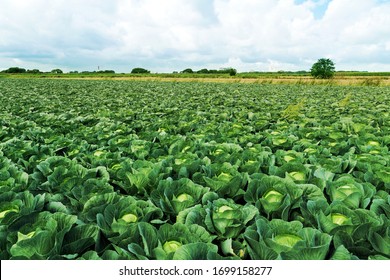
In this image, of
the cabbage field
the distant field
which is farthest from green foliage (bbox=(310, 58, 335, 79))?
the cabbage field

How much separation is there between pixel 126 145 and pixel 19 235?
2.43 metres

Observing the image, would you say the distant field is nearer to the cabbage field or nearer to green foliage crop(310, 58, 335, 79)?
green foliage crop(310, 58, 335, 79)

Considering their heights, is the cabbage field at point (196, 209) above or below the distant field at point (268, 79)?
below

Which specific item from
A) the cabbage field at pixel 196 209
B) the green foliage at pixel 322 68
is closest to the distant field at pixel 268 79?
the green foliage at pixel 322 68

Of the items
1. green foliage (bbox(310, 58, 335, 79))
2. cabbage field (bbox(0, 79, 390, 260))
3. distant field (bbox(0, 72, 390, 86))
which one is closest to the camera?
cabbage field (bbox(0, 79, 390, 260))

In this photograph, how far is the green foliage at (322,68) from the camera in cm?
7394

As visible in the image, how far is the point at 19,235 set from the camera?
1.66m

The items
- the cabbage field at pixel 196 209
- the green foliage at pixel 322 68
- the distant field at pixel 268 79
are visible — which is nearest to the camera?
the cabbage field at pixel 196 209

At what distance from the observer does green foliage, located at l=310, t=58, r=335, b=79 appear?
73938mm

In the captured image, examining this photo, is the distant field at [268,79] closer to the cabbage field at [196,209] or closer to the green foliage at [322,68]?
the green foliage at [322,68]

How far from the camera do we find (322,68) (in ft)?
247

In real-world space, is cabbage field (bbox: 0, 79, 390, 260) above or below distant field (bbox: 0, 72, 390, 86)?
below
